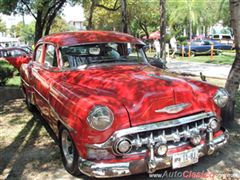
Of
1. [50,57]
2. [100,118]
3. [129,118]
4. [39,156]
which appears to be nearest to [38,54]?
[50,57]

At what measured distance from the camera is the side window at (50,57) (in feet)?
18.6

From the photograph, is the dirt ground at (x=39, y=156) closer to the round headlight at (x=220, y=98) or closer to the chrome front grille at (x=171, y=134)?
the chrome front grille at (x=171, y=134)

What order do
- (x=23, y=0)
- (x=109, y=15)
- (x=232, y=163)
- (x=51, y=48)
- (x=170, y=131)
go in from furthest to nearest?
(x=109, y=15) < (x=23, y=0) < (x=51, y=48) < (x=232, y=163) < (x=170, y=131)

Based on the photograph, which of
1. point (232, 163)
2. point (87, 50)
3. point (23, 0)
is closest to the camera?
point (232, 163)

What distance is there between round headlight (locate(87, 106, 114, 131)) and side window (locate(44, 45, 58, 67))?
1953 mm

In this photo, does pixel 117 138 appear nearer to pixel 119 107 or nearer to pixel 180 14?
pixel 119 107

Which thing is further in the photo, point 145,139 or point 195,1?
point 195,1

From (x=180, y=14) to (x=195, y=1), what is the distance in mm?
2793

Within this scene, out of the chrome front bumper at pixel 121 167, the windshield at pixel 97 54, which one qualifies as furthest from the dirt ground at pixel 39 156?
the windshield at pixel 97 54

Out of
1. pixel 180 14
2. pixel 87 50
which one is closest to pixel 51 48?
pixel 87 50

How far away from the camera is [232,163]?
478 centimetres

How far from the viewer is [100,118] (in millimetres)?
3826

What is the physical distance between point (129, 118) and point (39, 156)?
2074 millimetres

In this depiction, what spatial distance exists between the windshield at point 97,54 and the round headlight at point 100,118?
64.9 inches
